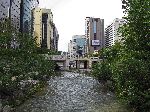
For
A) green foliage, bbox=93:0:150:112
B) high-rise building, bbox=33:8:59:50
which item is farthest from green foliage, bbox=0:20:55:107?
high-rise building, bbox=33:8:59:50

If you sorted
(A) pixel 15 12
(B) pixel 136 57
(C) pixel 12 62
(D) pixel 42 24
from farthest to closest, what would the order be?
(D) pixel 42 24
(A) pixel 15 12
(C) pixel 12 62
(B) pixel 136 57

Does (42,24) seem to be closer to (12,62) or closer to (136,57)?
(12,62)

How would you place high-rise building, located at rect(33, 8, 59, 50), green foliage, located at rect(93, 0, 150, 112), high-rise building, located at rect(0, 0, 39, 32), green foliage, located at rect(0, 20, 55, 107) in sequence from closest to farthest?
green foliage, located at rect(93, 0, 150, 112), green foliage, located at rect(0, 20, 55, 107), high-rise building, located at rect(0, 0, 39, 32), high-rise building, located at rect(33, 8, 59, 50)

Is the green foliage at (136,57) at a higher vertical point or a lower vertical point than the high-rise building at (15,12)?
lower

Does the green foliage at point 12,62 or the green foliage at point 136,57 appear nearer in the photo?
the green foliage at point 136,57

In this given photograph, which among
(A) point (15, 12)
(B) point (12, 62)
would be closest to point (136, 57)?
(B) point (12, 62)

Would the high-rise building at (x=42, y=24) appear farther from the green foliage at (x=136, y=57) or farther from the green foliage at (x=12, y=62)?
the green foliage at (x=136, y=57)

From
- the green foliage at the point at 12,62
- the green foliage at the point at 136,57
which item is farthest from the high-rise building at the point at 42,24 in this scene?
the green foliage at the point at 136,57

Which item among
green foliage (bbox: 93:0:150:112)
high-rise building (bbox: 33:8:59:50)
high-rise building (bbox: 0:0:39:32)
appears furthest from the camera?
high-rise building (bbox: 33:8:59:50)

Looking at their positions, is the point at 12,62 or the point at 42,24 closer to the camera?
the point at 12,62

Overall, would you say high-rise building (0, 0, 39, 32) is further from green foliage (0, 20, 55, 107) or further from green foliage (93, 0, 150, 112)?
green foliage (93, 0, 150, 112)

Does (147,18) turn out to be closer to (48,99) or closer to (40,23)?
(48,99)

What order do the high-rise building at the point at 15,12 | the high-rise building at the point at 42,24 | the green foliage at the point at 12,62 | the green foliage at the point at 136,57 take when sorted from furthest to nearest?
the high-rise building at the point at 42,24
the high-rise building at the point at 15,12
the green foliage at the point at 12,62
the green foliage at the point at 136,57

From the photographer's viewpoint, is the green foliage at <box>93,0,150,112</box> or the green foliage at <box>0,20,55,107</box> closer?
the green foliage at <box>93,0,150,112</box>
